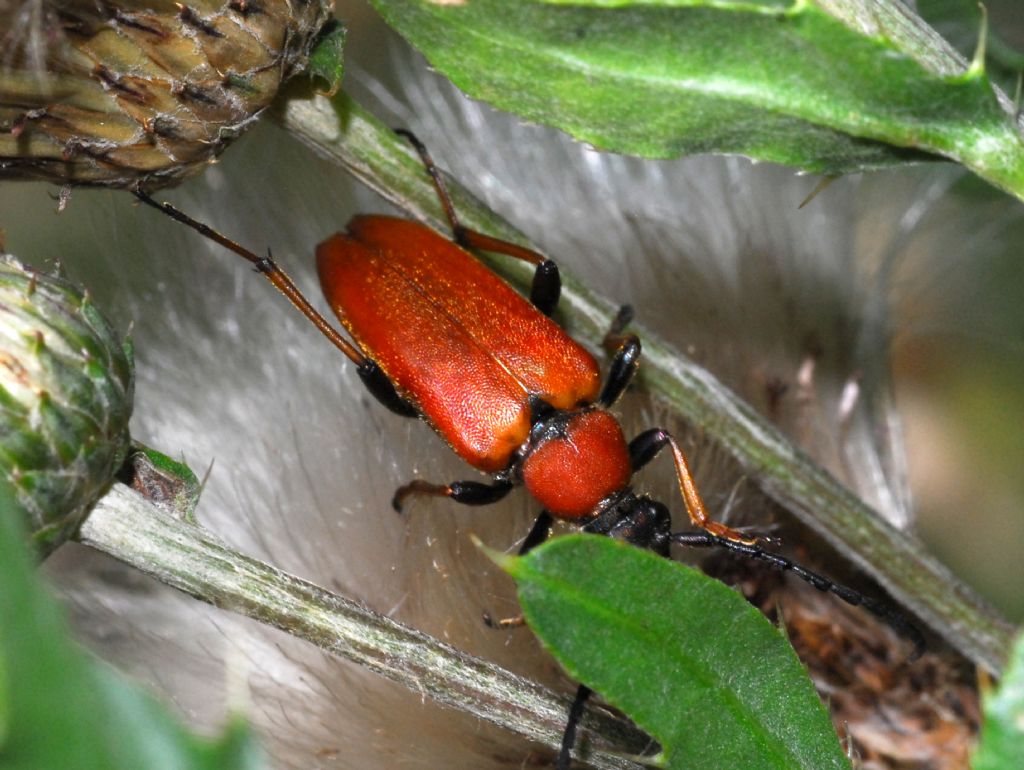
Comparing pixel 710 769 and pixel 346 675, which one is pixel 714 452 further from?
pixel 710 769

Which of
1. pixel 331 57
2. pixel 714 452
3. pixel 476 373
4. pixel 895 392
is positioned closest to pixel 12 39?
pixel 331 57

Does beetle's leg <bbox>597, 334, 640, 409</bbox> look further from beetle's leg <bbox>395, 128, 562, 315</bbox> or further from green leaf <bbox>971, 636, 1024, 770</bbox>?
green leaf <bbox>971, 636, 1024, 770</bbox>

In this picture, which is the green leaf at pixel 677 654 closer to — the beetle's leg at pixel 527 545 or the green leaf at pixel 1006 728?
the green leaf at pixel 1006 728

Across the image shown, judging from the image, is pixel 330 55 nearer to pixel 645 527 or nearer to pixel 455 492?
pixel 455 492

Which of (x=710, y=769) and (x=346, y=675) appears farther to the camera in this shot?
(x=346, y=675)

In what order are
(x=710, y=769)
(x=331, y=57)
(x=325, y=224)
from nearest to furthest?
(x=710, y=769) < (x=331, y=57) < (x=325, y=224)

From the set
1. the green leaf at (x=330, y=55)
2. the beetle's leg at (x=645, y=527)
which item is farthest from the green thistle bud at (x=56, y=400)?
the beetle's leg at (x=645, y=527)

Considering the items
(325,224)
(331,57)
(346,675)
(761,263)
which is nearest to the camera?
(331,57)

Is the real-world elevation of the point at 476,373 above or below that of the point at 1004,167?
below
